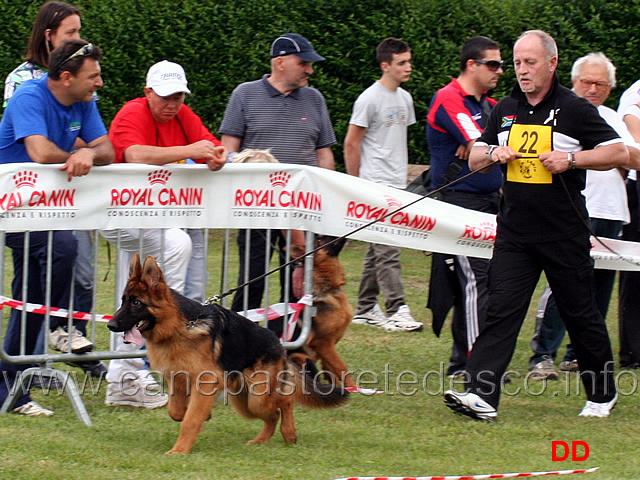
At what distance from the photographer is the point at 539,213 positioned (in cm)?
558

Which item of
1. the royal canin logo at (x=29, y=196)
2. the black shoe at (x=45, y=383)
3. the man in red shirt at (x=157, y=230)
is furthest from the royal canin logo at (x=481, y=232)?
the black shoe at (x=45, y=383)

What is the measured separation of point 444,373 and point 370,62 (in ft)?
23.7

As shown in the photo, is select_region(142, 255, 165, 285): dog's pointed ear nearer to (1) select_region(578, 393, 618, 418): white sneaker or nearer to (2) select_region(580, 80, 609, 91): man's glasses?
(1) select_region(578, 393, 618, 418): white sneaker

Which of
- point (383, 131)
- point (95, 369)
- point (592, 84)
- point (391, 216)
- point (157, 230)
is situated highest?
point (592, 84)

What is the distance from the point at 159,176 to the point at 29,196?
75 centimetres

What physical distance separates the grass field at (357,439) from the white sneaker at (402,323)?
5.24 ft

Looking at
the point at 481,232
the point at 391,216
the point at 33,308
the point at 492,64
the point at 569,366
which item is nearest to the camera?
the point at 33,308

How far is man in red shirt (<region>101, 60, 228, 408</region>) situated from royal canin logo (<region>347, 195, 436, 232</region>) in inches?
36.9

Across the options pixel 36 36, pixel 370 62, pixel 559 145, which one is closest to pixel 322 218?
pixel 559 145

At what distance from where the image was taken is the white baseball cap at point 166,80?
5.92 metres

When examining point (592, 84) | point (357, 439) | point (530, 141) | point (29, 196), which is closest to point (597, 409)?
point (357, 439)

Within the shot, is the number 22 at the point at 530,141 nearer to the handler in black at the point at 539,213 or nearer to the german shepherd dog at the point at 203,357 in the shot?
the handler in black at the point at 539,213

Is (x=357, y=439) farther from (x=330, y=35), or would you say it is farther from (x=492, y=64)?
(x=330, y=35)

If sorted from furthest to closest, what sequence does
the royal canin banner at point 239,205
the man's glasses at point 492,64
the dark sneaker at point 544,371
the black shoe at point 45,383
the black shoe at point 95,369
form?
the dark sneaker at point 544,371 → the man's glasses at point 492,64 → the black shoe at point 95,369 → the black shoe at point 45,383 → the royal canin banner at point 239,205
